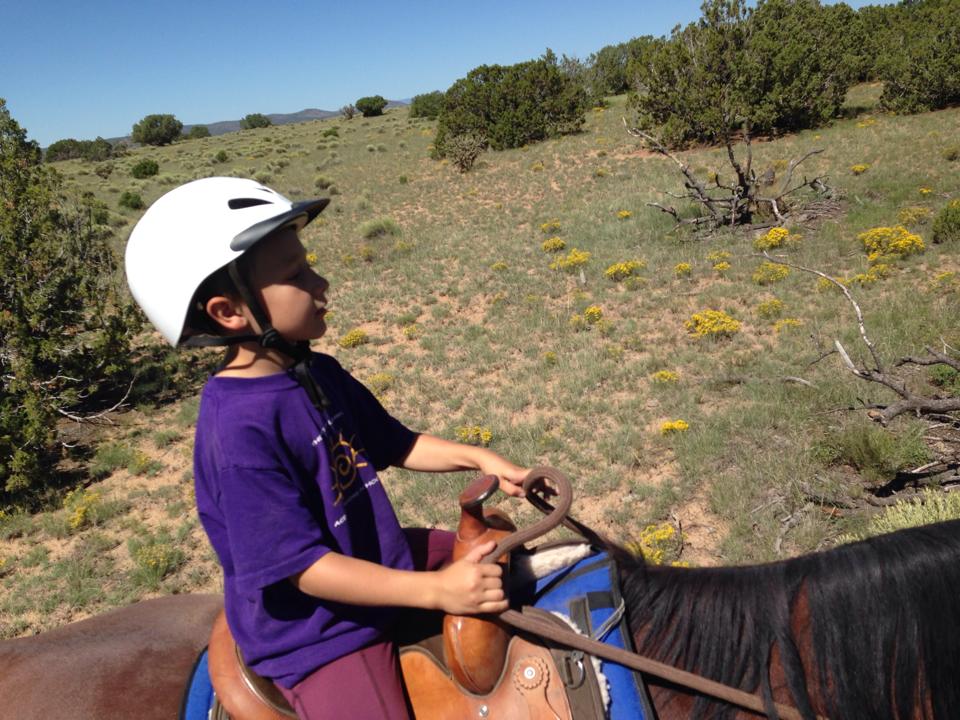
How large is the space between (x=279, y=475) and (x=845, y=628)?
4.22ft

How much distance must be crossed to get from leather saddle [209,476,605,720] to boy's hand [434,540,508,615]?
0.37 ft

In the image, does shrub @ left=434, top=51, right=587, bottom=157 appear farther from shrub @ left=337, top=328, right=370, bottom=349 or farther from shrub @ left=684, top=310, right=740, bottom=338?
shrub @ left=684, top=310, right=740, bottom=338

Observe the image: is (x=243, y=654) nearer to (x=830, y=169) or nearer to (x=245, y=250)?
(x=245, y=250)

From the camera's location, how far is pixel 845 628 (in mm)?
1296

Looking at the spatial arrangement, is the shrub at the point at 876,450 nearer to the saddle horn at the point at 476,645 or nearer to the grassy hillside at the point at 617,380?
the grassy hillside at the point at 617,380

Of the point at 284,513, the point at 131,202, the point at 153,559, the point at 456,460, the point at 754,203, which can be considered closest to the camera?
the point at 284,513

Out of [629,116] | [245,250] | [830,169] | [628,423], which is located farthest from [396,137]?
[245,250]

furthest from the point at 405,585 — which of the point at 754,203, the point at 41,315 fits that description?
the point at 754,203

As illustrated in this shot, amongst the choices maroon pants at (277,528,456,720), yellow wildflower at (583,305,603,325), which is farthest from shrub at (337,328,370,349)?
maroon pants at (277,528,456,720)

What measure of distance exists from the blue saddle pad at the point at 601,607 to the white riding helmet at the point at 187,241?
1140 mm

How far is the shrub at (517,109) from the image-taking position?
79.5 ft

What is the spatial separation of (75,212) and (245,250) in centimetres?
877

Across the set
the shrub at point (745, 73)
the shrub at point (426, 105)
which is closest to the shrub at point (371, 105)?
the shrub at point (426, 105)

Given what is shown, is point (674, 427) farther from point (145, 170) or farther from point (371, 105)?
point (371, 105)
